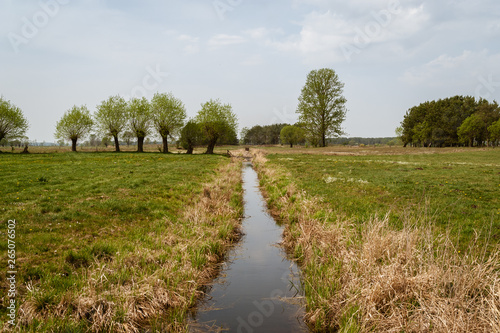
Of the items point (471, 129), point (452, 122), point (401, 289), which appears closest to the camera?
point (401, 289)

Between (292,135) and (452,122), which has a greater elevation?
(452,122)

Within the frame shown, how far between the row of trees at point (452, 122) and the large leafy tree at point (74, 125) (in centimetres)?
9873

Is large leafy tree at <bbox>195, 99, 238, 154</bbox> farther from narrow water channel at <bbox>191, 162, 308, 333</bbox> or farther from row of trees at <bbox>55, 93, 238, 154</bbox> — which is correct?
narrow water channel at <bbox>191, 162, 308, 333</bbox>

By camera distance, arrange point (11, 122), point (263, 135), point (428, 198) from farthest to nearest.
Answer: point (263, 135) < point (11, 122) < point (428, 198)

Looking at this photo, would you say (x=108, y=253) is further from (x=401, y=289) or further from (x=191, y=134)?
(x=191, y=134)

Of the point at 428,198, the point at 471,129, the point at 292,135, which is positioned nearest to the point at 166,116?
the point at 428,198

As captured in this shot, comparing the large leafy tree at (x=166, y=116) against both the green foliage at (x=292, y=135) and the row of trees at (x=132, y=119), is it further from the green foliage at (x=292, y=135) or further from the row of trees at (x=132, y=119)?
the green foliage at (x=292, y=135)

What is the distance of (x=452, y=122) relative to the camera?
88.6 meters

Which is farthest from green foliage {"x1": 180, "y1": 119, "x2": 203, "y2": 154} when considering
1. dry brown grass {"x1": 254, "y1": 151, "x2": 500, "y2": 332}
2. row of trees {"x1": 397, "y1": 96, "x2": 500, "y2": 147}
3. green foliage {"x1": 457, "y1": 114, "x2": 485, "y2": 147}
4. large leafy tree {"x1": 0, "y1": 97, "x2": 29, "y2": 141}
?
green foliage {"x1": 457, "y1": 114, "x2": 485, "y2": 147}

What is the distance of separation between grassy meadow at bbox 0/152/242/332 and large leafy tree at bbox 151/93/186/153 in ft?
164

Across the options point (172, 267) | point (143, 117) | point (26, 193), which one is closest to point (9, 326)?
point (172, 267)

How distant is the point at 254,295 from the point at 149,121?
65.5m

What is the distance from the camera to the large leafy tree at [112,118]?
6556cm

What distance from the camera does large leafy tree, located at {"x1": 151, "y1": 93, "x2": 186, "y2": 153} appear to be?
211 feet
